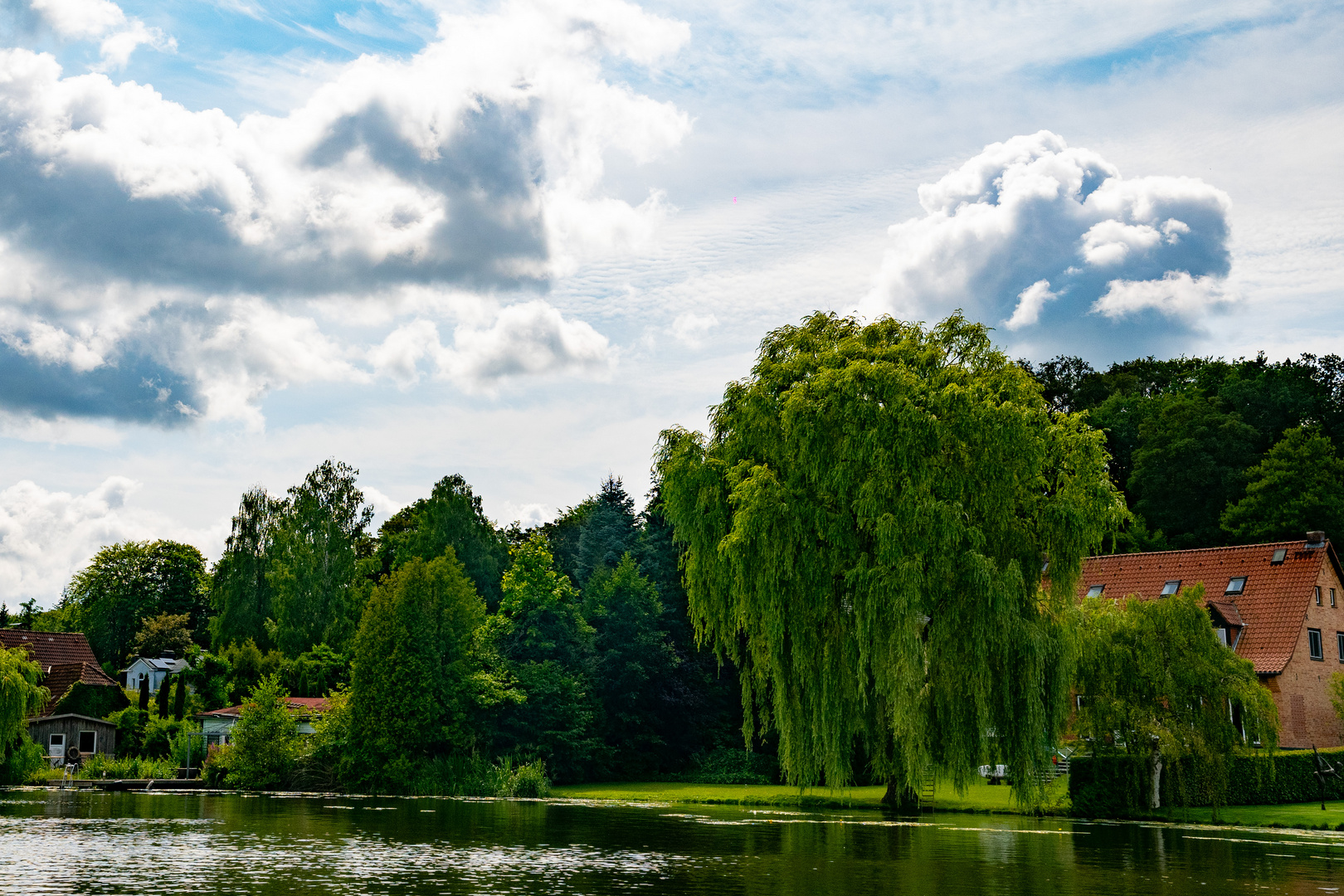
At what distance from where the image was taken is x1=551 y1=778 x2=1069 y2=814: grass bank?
39062 mm

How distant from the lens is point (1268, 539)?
→ 67.6 metres

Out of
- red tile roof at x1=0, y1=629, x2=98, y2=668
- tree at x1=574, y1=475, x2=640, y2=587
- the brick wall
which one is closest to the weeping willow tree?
the brick wall

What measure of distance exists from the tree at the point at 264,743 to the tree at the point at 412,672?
3845 mm

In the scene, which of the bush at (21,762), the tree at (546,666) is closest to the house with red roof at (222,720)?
the bush at (21,762)

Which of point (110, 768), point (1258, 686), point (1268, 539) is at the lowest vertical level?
point (110, 768)

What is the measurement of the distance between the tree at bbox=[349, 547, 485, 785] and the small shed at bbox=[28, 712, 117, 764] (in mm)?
26514

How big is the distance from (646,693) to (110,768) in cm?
2856

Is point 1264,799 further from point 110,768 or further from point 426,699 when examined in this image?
point 110,768

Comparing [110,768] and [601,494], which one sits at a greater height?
[601,494]

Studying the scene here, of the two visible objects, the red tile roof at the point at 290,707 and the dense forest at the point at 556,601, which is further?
the red tile roof at the point at 290,707

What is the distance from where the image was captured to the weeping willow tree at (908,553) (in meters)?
33.1

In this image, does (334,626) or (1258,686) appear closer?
(1258,686)

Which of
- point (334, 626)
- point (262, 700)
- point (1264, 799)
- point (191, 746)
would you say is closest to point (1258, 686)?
point (1264, 799)

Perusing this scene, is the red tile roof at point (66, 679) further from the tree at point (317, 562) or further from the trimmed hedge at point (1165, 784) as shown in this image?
the trimmed hedge at point (1165, 784)
